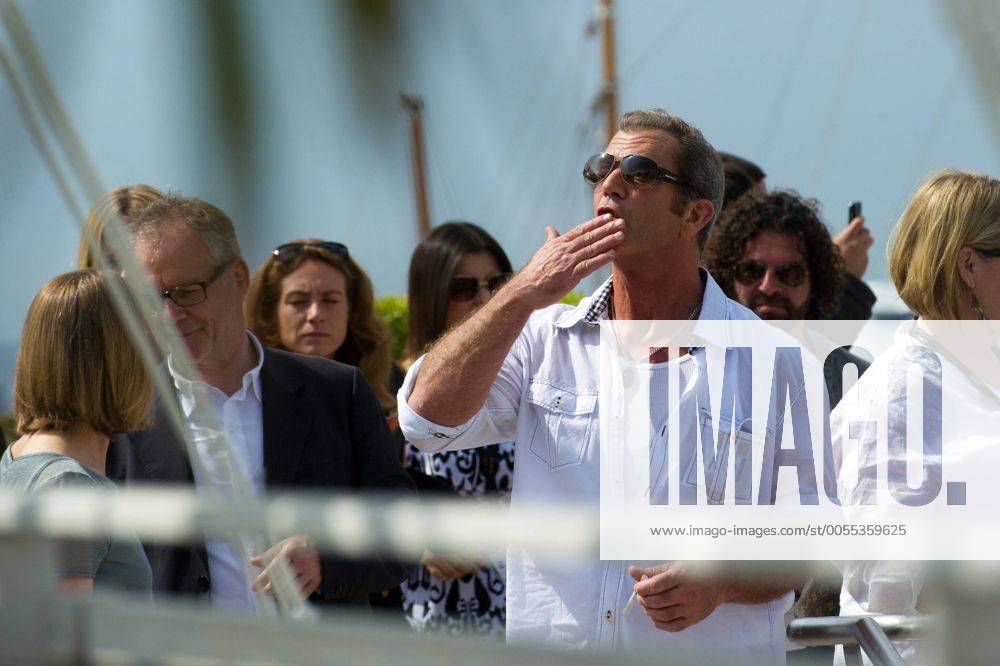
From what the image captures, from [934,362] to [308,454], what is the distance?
155 centimetres

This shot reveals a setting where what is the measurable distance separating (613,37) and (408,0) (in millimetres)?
467

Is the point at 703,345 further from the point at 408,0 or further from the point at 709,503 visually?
the point at 408,0

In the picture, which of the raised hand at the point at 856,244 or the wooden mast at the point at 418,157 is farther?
the raised hand at the point at 856,244

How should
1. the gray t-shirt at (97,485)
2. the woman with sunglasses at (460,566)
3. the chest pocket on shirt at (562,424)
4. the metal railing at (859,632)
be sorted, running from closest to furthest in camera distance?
the metal railing at (859,632), the gray t-shirt at (97,485), the chest pocket on shirt at (562,424), the woman with sunglasses at (460,566)

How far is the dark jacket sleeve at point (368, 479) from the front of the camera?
2.84 meters

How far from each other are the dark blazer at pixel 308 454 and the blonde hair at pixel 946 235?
1.39m

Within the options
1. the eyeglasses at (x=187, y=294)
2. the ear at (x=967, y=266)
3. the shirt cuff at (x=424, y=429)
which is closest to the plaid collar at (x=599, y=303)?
the shirt cuff at (x=424, y=429)

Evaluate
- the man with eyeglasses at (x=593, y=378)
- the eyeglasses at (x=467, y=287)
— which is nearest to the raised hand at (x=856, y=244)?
the eyeglasses at (x=467, y=287)

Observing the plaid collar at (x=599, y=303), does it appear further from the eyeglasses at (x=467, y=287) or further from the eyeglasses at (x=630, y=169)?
the eyeglasses at (x=467, y=287)

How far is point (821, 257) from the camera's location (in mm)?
3881

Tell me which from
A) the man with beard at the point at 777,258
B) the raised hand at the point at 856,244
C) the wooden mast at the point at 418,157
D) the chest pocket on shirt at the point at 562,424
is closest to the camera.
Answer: the wooden mast at the point at 418,157

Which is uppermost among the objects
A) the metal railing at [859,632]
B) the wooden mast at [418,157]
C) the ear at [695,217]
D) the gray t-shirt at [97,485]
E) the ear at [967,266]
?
the ear at [695,217]

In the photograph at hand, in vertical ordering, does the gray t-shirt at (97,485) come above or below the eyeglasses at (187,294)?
below

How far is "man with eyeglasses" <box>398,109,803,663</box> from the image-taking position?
2.40 meters
